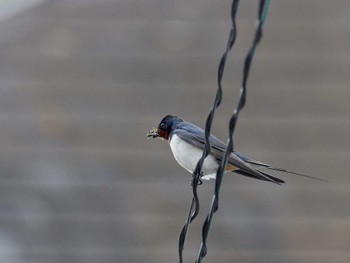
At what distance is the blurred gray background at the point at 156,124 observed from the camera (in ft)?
19.6

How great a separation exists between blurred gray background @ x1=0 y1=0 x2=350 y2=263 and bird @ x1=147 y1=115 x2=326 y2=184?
2.55 m

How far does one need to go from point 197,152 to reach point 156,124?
287cm

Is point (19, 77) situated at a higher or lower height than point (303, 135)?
higher

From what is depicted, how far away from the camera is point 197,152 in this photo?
3.20m

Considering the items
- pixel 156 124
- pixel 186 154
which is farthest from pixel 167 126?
pixel 156 124

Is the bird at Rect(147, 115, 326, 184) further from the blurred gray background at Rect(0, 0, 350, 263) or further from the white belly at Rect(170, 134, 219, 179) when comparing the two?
the blurred gray background at Rect(0, 0, 350, 263)

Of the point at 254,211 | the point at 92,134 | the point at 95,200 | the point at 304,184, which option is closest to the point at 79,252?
the point at 95,200

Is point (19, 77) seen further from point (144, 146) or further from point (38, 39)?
point (144, 146)

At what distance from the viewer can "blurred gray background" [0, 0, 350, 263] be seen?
597 centimetres

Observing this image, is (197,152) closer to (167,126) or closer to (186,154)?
(186,154)

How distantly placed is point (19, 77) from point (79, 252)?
1286mm

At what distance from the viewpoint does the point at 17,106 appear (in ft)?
20.4

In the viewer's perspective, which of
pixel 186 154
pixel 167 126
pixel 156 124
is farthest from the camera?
pixel 156 124

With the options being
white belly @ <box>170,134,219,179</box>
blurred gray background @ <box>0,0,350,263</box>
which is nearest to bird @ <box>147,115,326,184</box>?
white belly @ <box>170,134,219,179</box>
